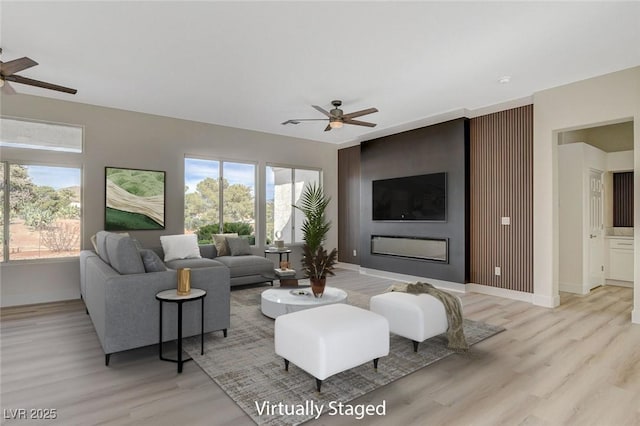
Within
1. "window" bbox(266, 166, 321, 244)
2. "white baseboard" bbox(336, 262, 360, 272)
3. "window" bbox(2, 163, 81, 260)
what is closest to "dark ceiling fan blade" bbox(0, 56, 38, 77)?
"window" bbox(2, 163, 81, 260)

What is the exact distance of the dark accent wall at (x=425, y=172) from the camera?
5570 millimetres

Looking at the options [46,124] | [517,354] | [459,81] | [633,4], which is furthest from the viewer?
[46,124]

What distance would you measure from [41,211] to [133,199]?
1.20m

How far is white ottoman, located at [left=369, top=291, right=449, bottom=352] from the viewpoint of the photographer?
308 cm

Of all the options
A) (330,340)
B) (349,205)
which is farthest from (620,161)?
(330,340)

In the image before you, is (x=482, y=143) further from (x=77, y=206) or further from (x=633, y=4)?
(x=77, y=206)

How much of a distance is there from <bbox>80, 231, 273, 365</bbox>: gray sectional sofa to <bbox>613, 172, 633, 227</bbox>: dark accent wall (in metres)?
7.17

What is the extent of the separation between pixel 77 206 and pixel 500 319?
612 cm

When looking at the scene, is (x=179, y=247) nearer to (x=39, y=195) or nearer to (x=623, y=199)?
(x=39, y=195)

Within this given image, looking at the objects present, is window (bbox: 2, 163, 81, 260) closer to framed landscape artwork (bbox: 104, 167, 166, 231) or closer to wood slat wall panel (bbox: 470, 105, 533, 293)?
framed landscape artwork (bbox: 104, 167, 166, 231)

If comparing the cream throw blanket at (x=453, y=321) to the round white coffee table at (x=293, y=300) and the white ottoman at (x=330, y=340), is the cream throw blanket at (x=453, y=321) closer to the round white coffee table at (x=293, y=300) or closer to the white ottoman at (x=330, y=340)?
the white ottoman at (x=330, y=340)

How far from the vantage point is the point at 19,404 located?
7.50 feet

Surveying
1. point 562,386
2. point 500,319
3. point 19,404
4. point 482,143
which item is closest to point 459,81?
point 482,143

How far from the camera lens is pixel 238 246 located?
619 cm
